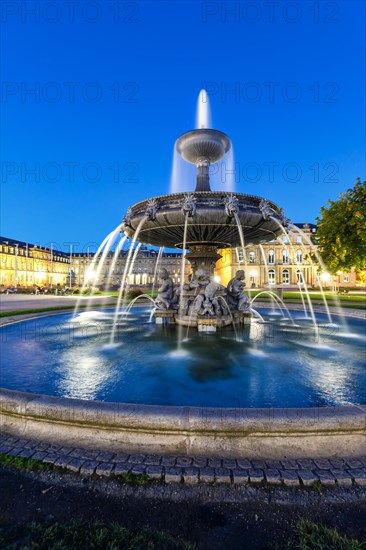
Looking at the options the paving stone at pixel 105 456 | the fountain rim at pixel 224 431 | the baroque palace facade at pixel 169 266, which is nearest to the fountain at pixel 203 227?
the fountain rim at pixel 224 431

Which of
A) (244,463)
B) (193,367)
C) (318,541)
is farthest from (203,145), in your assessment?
(318,541)

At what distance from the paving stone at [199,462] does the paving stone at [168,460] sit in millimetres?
237

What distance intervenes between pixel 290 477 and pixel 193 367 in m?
3.55

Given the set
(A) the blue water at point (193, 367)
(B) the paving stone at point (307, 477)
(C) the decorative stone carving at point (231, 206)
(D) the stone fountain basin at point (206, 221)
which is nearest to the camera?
(B) the paving stone at point (307, 477)

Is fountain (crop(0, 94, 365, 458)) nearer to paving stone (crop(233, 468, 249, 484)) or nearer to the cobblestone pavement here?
the cobblestone pavement

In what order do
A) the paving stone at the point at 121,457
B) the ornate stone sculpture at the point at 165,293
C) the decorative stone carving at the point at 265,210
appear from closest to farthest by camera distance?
the paving stone at the point at 121,457 → the decorative stone carving at the point at 265,210 → the ornate stone sculpture at the point at 165,293

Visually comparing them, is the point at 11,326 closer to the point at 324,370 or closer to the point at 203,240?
the point at 203,240

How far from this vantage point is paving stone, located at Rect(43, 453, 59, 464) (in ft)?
10.5

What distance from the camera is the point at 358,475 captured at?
2977mm

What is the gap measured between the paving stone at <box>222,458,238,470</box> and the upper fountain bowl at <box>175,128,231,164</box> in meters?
11.9

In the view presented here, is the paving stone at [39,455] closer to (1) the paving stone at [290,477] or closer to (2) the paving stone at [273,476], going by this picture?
(2) the paving stone at [273,476]

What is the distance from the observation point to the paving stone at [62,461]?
10.3 feet

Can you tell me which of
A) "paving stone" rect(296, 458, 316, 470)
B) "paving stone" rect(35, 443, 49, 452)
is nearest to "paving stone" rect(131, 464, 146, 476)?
"paving stone" rect(35, 443, 49, 452)

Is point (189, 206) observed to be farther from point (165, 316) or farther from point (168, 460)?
point (168, 460)
